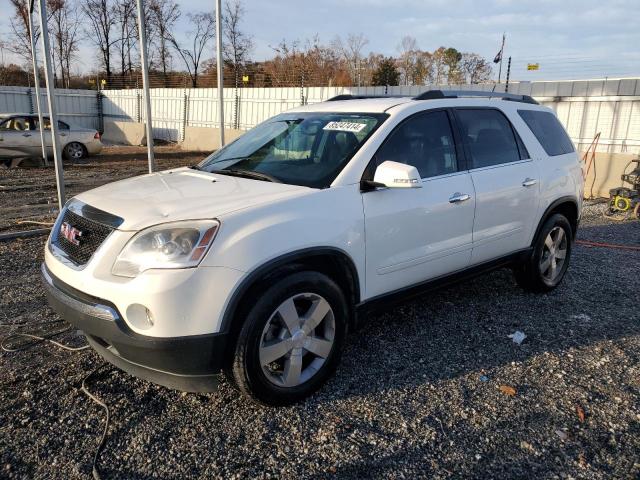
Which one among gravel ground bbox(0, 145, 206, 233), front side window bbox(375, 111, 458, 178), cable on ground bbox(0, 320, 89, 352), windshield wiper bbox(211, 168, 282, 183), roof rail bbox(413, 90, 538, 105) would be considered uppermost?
roof rail bbox(413, 90, 538, 105)

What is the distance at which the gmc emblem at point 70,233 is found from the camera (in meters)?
2.97

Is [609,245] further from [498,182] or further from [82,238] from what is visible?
[82,238]

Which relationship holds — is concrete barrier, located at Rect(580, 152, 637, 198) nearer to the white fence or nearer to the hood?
the white fence

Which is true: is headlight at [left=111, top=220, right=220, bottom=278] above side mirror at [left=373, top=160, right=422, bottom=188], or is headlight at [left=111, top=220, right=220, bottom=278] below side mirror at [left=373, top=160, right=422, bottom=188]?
below

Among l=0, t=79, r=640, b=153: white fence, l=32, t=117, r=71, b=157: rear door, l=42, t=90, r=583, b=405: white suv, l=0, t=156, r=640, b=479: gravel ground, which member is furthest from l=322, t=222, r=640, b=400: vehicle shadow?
l=32, t=117, r=71, b=157: rear door

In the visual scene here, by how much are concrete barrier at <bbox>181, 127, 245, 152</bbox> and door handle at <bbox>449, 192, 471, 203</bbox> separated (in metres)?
18.1

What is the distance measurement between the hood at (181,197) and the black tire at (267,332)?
505 millimetres

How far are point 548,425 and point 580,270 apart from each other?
3.51m

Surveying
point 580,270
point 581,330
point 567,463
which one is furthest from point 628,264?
point 567,463

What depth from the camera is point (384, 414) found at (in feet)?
9.81

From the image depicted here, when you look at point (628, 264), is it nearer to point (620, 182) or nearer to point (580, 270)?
point (580, 270)

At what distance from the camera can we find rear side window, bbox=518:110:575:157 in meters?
4.75

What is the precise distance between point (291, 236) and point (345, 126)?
3.93ft

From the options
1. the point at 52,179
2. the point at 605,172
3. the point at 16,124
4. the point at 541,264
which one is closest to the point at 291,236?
the point at 541,264
